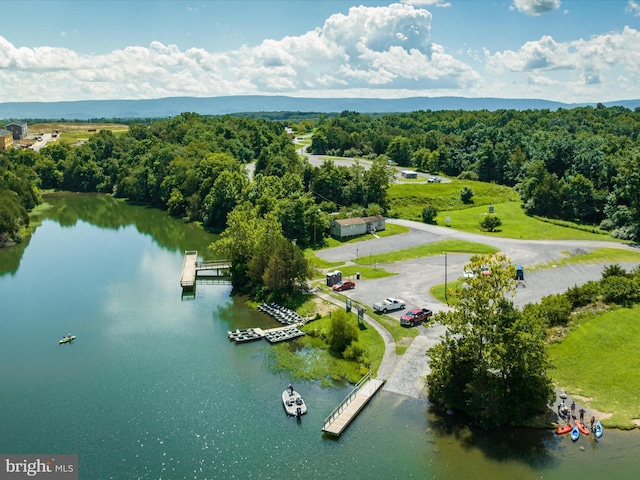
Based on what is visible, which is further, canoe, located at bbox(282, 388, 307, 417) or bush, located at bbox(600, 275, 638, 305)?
bush, located at bbox(600, 275, 638, 305)

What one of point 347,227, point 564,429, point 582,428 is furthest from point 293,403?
point 347,227

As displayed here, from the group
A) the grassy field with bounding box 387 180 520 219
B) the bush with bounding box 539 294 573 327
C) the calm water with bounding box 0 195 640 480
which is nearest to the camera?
the calm water with bounding box 0 195 640 480

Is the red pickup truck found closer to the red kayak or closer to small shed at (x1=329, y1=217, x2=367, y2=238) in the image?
the red kayak

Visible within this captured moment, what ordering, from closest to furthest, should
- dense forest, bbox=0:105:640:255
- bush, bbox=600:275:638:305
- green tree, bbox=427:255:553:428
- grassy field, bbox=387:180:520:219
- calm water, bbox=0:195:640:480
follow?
calm water, bbox=0:195:640:480 < green tree, bbox=427:255:553:428 < bush, bbox=600:275:638:305 < dense forest, bbox=0:105:640:255 < grassy field, bbox=387:180:520:219

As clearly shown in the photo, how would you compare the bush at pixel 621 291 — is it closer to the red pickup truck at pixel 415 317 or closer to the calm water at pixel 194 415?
the red pickup truck at pixel 415 317

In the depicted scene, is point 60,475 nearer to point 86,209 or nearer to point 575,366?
point 575,366

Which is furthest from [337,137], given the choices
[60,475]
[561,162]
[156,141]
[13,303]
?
[60,475]

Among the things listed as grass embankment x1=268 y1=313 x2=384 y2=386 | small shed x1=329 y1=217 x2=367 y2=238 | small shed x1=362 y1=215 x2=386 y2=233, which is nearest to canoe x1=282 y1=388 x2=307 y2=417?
grass embankment x1=268 y1=313 x2=384 y2=386
